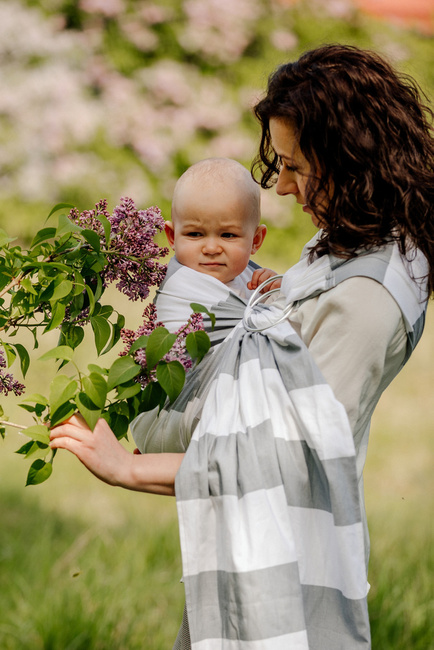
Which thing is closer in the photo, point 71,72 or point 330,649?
point 330,649

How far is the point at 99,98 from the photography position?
7.11 meters

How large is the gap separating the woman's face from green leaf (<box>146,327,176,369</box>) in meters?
0.36

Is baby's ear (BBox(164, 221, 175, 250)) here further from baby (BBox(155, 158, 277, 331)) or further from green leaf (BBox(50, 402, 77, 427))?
green leaf (BBox(50, 402, 77, 427))

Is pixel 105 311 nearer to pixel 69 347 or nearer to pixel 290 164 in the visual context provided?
pixel 69 347

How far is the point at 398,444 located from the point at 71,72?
4346mm

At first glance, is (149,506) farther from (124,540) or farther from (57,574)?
(57,574)

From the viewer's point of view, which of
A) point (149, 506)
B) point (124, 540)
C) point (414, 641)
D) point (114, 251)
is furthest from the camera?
point (149, 506)

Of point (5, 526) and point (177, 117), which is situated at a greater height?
point (177, 117)

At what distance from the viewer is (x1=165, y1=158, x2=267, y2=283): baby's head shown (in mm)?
1774

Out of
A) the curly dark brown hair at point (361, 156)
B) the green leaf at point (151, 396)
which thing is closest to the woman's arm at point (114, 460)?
the green leaf at point (151, 396)

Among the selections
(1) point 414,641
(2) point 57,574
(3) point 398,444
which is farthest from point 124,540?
(3) point 398,444

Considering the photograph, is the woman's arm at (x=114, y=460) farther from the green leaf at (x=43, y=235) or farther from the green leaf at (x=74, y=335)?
the green leaf at (x=43, y=235)

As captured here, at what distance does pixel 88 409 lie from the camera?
1424 mm

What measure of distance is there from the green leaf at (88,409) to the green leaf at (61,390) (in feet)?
0.09
